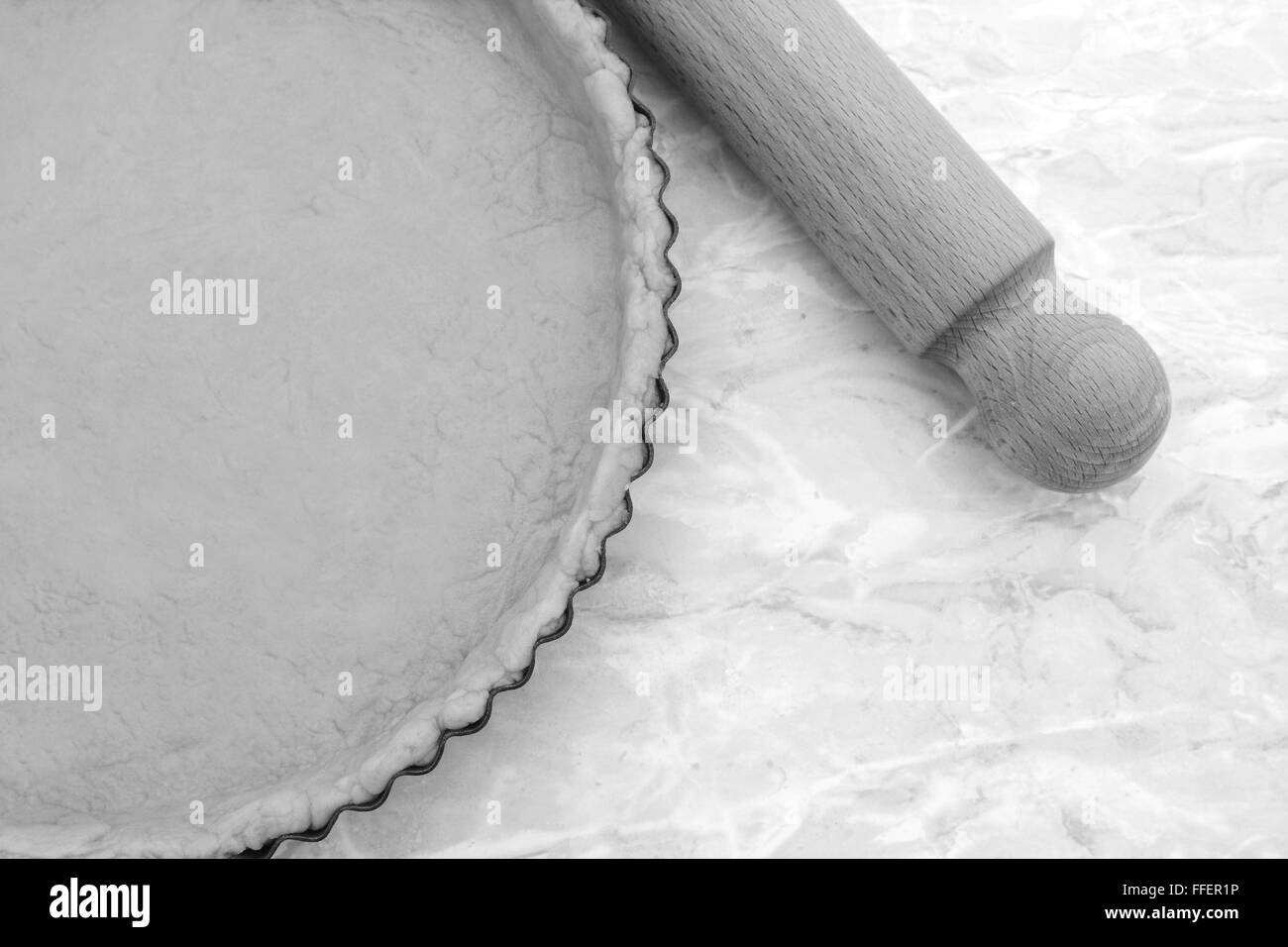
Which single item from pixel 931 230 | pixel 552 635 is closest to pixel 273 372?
pixel 552 635

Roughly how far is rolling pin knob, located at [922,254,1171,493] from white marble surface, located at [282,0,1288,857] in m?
0.10

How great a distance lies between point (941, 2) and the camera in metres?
1.03

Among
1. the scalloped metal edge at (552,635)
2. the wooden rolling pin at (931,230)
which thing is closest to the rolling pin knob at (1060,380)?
the wooden rolling pin at (931,230)

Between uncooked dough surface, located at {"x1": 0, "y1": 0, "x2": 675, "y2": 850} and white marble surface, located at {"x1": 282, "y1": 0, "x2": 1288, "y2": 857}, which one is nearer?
uncooked dough surface, located at {"x1": 0, "y1": 0, "x2": 675, "y2": 850}

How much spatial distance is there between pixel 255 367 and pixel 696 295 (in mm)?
397

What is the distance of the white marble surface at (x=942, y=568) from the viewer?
0.97 metres

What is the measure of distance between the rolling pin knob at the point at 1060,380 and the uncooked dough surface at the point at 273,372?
0.31 m

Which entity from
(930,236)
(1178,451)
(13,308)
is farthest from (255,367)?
(1178,451)

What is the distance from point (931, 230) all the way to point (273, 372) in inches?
21.7

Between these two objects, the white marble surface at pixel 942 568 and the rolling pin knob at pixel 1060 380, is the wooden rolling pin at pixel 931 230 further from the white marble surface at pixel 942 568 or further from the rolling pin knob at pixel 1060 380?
the white marble surface at pixel 942 568

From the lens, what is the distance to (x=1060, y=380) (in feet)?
2.79

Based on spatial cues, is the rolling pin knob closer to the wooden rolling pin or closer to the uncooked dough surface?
the wooden rolling pin

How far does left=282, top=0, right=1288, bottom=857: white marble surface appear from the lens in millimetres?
965

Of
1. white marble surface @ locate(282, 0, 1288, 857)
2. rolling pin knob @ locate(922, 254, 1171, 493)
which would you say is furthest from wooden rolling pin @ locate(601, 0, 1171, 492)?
white marble surface @ locate(282, 0, 1288, 857)
